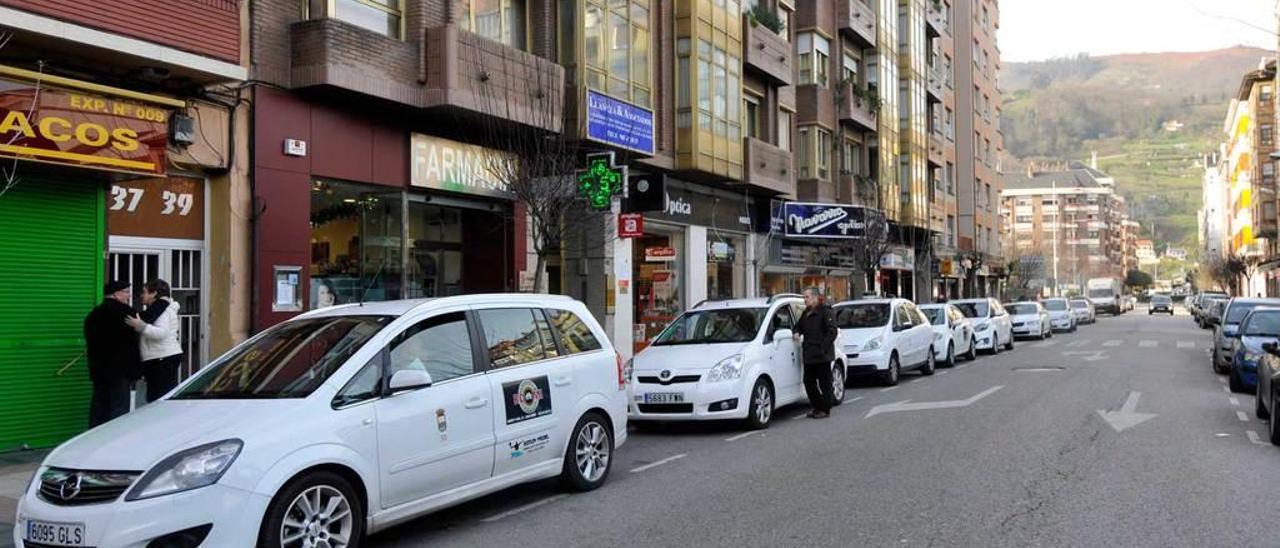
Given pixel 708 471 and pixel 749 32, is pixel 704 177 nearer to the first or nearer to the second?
pixel 749 32

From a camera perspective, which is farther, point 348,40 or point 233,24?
point 348,40

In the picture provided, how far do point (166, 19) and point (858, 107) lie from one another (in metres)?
24.8

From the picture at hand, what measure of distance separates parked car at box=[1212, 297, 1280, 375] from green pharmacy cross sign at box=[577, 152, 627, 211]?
10.8 m

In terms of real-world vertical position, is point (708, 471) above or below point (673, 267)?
below

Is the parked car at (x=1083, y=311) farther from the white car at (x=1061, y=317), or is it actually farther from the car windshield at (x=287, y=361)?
the car windshield at (x=287, y=361)

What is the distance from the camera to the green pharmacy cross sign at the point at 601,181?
1497cm

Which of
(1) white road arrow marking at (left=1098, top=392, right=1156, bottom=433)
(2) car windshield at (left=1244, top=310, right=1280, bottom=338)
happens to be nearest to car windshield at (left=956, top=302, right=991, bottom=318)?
(2) car windshield at (left=1244, top=310, right=1280, bottom=338)

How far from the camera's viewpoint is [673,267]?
22.7 m

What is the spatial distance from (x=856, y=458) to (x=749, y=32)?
16860 mm

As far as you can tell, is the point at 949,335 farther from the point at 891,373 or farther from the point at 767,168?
the point at 767,168

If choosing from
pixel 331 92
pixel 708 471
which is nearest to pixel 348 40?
pixel 331 92

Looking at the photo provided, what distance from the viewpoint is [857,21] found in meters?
31.9

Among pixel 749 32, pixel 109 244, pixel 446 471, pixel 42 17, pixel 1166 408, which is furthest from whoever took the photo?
pixel 749 32

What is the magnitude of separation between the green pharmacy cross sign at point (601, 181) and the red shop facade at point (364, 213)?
154cm
